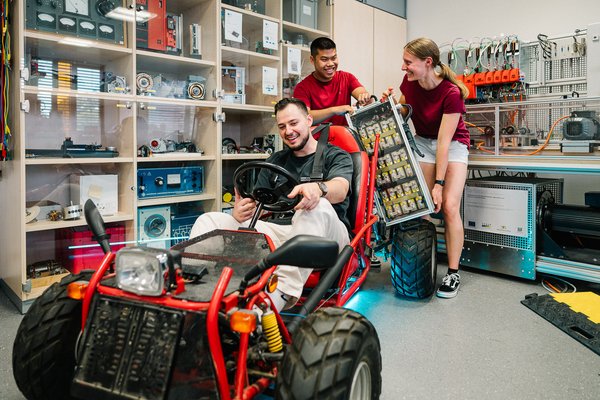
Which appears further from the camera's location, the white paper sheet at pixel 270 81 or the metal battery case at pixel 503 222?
the white paper sheet at pixel 270 81

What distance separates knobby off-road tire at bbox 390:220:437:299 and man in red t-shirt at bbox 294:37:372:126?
967 mm

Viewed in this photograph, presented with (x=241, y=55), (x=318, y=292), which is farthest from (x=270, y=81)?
(x=318, y=292)

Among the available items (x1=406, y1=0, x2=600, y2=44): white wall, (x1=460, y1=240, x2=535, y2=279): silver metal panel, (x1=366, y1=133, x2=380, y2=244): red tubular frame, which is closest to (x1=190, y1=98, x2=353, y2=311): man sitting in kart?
(x1=366, y1=133, x2=380, y2=244): red tubular frame

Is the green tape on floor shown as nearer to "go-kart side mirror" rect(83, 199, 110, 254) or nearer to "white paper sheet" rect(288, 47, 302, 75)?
"go-kart side mirror" rect(83, 199, 110, 254)

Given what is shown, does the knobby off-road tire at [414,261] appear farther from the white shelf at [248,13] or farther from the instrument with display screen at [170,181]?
the white shelf at [248,13]

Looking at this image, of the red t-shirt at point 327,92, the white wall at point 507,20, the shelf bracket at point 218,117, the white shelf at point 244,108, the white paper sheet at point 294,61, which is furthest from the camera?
the white wall at point 507,20

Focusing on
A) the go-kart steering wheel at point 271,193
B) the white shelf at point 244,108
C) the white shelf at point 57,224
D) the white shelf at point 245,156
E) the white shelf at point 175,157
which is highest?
the white shelf at point 244,108

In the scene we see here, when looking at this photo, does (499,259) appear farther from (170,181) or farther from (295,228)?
(170,181)

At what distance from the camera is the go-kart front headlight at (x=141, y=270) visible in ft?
3.94

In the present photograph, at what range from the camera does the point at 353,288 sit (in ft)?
7.40

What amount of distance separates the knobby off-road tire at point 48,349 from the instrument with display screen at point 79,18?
6.36 feet

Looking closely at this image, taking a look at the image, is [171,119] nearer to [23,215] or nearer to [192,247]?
[23,215]

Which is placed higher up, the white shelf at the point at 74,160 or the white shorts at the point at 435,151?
the white shorts at the point at 435,151

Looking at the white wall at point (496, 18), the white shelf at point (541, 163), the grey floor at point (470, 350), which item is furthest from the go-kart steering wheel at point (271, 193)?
the white wall at point (496, 18)
